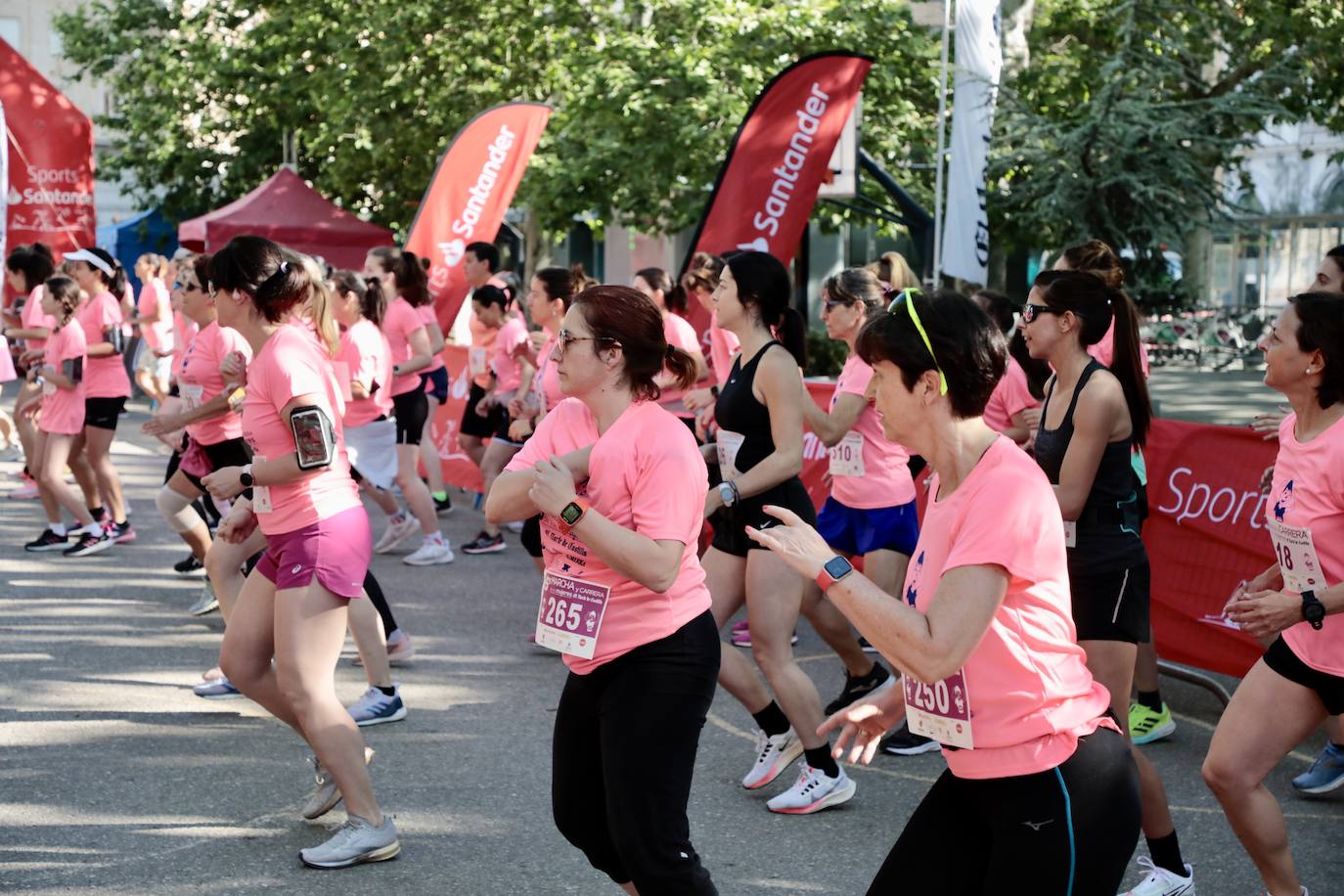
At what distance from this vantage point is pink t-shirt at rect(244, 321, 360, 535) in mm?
4684

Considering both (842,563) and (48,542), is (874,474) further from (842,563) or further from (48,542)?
(48,542)

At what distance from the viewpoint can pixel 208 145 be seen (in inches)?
1074

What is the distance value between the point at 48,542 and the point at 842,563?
29.7 feet

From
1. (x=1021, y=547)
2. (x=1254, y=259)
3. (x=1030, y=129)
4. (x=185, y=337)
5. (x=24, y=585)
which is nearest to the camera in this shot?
(x=1021, y=547)

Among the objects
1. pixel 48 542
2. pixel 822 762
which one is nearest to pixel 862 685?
pixel 822 762

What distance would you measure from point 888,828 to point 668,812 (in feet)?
6.40

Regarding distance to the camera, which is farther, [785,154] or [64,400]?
[785,154]

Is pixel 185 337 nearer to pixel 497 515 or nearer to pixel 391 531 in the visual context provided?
pixel 391 531

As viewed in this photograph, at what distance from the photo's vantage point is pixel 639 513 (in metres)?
3.43

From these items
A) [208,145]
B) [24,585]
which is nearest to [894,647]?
[24,585]

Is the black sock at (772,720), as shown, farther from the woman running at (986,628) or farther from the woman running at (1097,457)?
the woman running at (986,628)

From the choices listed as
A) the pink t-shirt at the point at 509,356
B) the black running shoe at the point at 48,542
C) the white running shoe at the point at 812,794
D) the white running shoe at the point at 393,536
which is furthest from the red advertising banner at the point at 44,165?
the white running shoe at the point at 812,794

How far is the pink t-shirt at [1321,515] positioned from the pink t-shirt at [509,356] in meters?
6.51

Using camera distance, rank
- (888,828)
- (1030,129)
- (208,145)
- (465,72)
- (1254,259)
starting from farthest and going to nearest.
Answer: (1254,259) → (208,145) → (465,72) → (1030,129) → (888,828)
